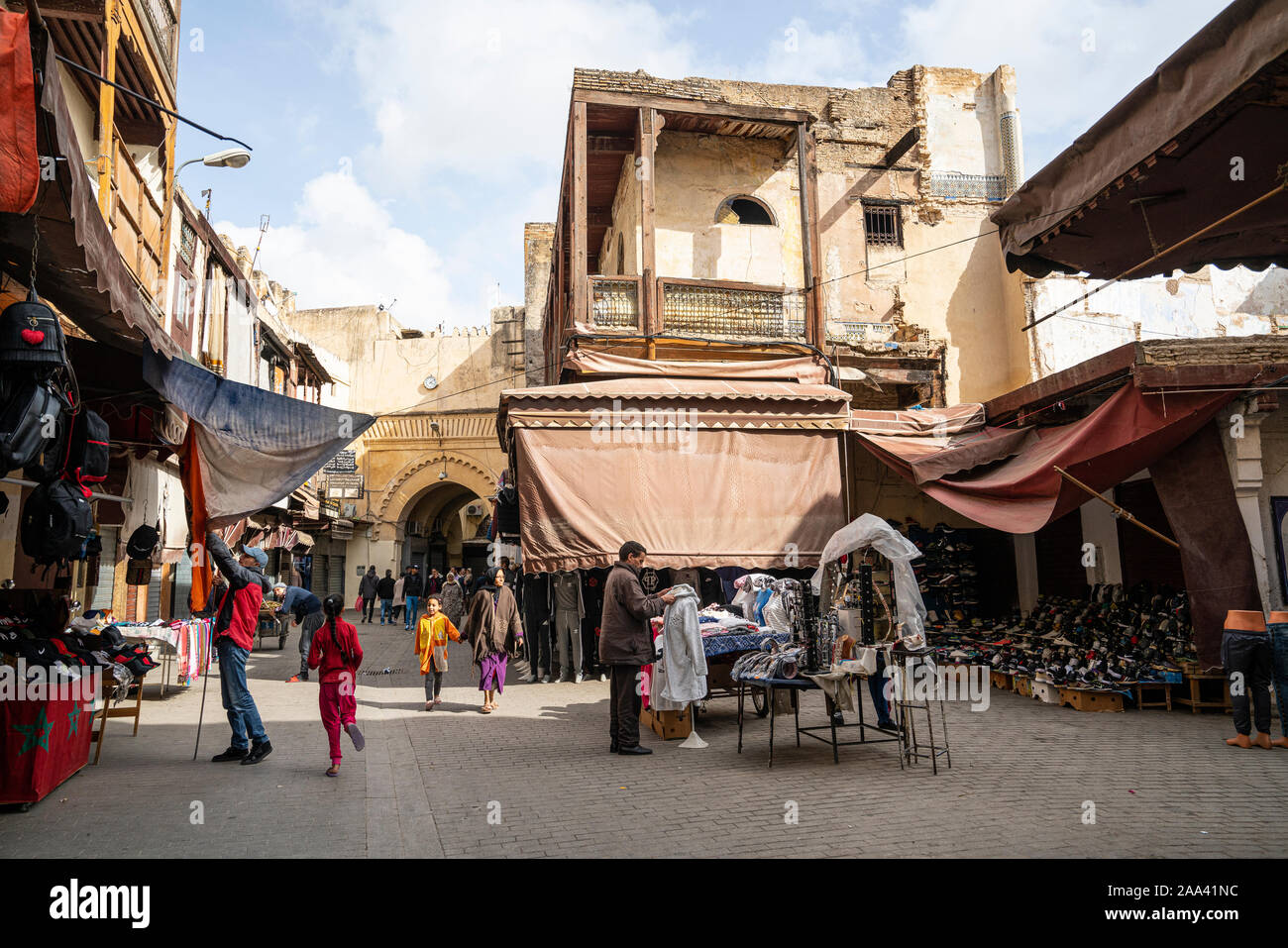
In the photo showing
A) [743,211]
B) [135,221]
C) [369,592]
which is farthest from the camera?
[369,592]

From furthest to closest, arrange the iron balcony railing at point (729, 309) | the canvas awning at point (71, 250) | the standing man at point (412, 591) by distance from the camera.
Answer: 1. the standing man at point (412, 591)
2. the iron balcony railing at point (729, 309)
3. the canvas awning at point (71, 250)

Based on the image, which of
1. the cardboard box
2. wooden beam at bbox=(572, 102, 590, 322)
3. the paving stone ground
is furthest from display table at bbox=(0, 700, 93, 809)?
wooden beam at bbox=(572, 102, 590, 322)

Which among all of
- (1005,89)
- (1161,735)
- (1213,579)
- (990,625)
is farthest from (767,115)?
(1161,735)

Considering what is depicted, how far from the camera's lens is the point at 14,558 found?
283 inches

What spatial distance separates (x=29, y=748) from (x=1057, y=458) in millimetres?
9431

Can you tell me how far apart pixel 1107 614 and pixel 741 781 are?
251 inches

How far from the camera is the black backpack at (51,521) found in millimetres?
5508

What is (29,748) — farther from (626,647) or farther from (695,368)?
(695,368)

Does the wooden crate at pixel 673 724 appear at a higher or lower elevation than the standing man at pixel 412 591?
lower

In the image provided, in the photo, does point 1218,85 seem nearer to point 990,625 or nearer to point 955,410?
point 955,410

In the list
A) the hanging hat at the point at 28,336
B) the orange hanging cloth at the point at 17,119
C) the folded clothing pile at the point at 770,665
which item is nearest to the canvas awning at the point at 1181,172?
the folded clothing pile at the point at 770,665

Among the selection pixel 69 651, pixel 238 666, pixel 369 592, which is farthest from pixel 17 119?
pixel 369 592

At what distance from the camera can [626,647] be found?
290 inches

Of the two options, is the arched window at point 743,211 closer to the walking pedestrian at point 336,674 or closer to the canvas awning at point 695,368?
the canvas awning at point 695,368
